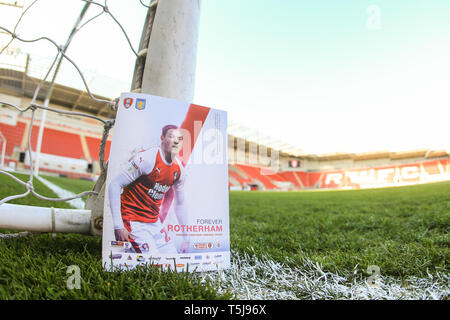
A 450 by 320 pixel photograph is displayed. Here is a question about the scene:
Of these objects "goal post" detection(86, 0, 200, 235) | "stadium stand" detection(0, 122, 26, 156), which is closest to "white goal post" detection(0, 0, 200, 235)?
"goal post" detection(86, 0, 200, 235)

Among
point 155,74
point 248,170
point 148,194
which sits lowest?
point 148,194

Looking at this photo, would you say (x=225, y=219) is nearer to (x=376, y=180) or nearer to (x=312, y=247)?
(x=312, y=247)

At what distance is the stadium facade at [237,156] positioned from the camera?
13.7m

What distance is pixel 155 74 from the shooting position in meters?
0.95

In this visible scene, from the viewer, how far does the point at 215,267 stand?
0.75 meters

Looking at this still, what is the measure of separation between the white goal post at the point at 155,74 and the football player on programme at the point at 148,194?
0.22 metres

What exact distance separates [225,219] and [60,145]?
1921cm

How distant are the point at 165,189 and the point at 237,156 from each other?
24.3 meters

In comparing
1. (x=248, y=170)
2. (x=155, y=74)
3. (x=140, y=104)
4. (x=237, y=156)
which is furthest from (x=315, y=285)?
(x=248, y=170)

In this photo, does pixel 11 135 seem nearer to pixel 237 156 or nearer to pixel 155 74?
pixel 237 156

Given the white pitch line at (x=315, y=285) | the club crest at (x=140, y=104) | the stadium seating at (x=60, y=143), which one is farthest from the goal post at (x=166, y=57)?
the stadium seating at (x=60, y=143)

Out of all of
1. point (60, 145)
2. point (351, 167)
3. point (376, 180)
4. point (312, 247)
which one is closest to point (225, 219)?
point (312, 247)

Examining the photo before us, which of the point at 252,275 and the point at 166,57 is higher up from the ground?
the point at 166,57

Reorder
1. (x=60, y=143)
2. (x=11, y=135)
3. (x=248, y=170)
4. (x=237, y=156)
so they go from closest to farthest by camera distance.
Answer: (x=11, y=135)
(x=60, y=143)
(x=237, y=156)
(x=248, y=170)
